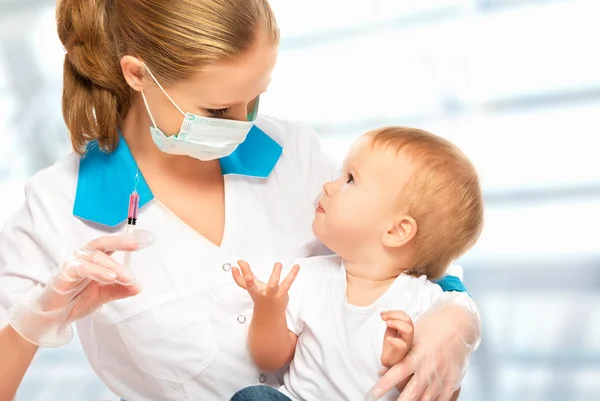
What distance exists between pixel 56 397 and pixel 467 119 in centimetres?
163

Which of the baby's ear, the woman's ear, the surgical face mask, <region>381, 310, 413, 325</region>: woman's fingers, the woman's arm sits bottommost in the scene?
the woman's arm

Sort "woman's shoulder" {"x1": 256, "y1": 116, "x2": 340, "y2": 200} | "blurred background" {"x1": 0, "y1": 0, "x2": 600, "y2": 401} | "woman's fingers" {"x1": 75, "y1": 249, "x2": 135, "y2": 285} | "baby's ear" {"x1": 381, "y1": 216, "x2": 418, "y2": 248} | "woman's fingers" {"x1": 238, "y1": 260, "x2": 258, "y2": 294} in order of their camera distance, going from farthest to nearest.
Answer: "blurred background" {"x1": 0, "y1": 0, "x2": 600, "y2": 401}
"woman's shoulder" {"x1": 256, "y1": 116, "x2": 340, "y2": 200}
"baby's ear" {"x1": 381, "y1": 216, "x2": 418, "y2": 248}
"woman's fingers" {"x1": 238, "y1": 260, "x2": 258, "y2": 294}
"woman's fingers" {"x1": 75, "y1": 249, "x2": 135, "y2": 285}

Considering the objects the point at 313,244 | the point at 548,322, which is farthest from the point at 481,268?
the point at 313,244

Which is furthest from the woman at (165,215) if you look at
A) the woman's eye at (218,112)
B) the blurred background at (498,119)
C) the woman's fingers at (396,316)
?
the blurred background at (498,119)

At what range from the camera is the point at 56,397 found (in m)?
2.69

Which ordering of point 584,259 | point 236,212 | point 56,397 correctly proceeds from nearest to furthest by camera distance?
1. point 236,212
2. point 56,397
3. point 584,259

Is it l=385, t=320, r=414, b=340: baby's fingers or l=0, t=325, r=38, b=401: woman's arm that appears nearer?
l=385, t=320, r=414, b=340: baby's fingers

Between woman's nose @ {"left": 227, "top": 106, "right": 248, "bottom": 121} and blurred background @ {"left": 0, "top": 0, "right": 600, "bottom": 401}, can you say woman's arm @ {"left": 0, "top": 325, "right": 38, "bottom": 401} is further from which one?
blurred background @ {"left": 0, "top": 0, "right": 600, "bottom": 401}

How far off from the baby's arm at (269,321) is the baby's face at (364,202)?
160 millimetres

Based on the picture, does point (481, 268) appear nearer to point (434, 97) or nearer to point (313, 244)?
point (434, 97)

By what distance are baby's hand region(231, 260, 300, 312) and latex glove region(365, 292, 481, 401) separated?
0.84 ft

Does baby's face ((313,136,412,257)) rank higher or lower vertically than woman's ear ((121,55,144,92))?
lower

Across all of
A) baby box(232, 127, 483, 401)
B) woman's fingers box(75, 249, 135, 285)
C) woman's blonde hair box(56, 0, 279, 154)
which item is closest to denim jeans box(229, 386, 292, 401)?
baby box(232, 127, 483, 401)

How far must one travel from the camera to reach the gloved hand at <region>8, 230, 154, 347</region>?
5.18 feet
